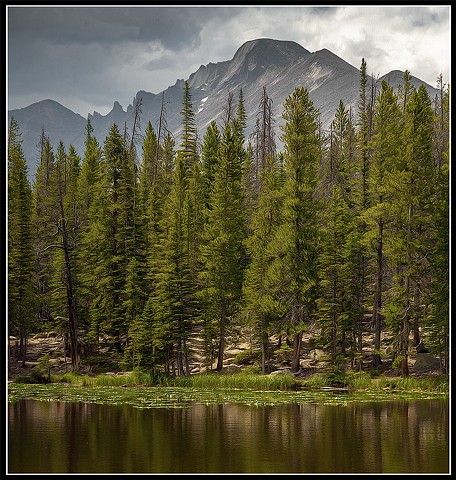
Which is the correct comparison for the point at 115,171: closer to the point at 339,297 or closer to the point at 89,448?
the point at 339,297

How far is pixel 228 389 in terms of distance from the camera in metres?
34.6

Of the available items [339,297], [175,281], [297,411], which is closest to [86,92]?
[297,411]

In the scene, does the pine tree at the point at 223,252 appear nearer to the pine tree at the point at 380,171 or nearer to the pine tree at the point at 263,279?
the pine tree at the point at 263,279

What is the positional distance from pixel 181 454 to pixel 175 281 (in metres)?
25.1

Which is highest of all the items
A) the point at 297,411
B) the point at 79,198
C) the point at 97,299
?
the point at 79,198

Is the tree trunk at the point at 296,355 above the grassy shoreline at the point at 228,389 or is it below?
above

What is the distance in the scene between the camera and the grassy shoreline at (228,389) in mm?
29203

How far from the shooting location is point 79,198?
182 feet

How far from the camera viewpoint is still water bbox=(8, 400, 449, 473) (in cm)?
1519

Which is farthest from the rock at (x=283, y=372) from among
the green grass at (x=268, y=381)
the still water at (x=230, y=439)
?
the still water at (x=230, y=439)

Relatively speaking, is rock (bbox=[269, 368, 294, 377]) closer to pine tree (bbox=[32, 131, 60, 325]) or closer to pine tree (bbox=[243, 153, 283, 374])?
pine tree (bbox=[243, 153, 283, 374])

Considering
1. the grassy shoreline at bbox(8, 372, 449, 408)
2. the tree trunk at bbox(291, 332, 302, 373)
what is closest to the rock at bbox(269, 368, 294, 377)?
the tree trunk at bbox(291, 332, 302, 373)

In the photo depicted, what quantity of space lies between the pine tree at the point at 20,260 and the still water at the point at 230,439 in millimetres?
19949

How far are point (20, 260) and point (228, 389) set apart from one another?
21.3 metres
